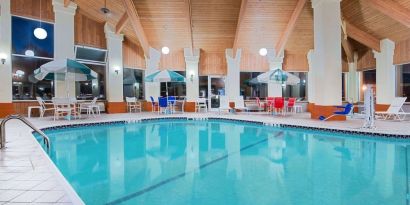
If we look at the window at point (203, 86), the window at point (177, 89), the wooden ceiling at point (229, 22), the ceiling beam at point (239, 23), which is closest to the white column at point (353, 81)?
the wooden ceiling at point (229, 22)

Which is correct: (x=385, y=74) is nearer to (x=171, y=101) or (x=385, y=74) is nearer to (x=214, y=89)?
(x=214, y=89)

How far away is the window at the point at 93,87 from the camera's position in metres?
11.3

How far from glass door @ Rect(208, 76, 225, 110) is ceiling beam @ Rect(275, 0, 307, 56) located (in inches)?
128

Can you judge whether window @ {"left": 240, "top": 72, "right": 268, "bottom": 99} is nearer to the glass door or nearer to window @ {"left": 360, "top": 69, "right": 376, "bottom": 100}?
the glass door

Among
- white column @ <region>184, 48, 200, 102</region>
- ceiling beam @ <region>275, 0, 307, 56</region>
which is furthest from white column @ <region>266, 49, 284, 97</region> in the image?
white column @ <region>184, 48, 200, 102</region>

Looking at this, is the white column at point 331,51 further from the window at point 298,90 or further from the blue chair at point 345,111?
the window at point 298,90

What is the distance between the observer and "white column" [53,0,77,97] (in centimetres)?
995

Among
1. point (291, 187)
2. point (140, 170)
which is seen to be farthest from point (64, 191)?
point (291, 187)

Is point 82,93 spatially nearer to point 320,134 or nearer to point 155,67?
point 155,67

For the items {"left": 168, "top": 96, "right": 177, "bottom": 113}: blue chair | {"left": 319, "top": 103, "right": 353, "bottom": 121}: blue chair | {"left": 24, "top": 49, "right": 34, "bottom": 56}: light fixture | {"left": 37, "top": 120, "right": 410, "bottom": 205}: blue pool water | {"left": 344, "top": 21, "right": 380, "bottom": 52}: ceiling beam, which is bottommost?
{"left": 37, "top": 120, "right": 410, "bottom": 205}: blue pool water

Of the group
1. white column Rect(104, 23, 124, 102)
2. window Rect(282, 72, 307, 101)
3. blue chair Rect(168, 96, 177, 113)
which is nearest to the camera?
white column Rect(104, 23, 124, 102)

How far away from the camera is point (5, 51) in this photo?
8.91m

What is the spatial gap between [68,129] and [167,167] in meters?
4.96

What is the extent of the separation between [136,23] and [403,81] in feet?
36.7
